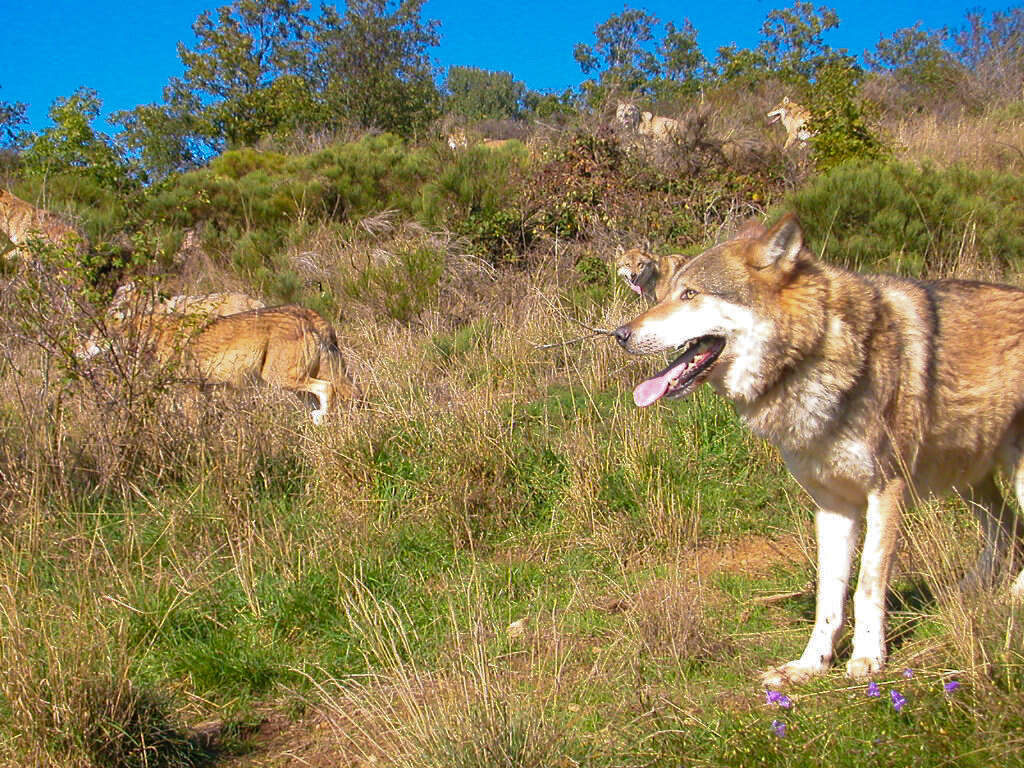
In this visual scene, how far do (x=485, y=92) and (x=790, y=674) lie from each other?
5427 cm

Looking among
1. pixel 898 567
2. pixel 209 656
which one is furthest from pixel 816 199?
pixel 209 656

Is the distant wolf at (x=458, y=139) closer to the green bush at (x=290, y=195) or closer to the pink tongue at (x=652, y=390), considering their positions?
the green bush at (x=290, y=195)

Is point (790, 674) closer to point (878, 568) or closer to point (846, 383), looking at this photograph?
point (878, 568)

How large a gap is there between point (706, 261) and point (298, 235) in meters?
11.7

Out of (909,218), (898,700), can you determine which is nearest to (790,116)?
(909,218)

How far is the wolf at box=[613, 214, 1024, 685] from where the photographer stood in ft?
12.9

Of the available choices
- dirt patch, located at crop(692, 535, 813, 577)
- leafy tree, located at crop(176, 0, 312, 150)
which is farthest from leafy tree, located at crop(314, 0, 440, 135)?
dirt patch, located at crop(692, 535, 813, 577)

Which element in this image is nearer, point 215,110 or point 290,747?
point 290,747

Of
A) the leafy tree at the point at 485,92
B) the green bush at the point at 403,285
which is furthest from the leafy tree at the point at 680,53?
the green bush at the point at 403,285

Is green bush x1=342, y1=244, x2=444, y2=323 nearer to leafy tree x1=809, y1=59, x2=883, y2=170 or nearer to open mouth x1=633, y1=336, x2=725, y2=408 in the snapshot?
leafy tree x1=809, y1=59, x2=883, y2=170

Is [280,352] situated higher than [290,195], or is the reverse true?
[290,195]

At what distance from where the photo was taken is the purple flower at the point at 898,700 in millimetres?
3206

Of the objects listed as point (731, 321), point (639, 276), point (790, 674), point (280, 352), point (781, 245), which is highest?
point (639, 276)

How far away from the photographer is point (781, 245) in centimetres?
405
